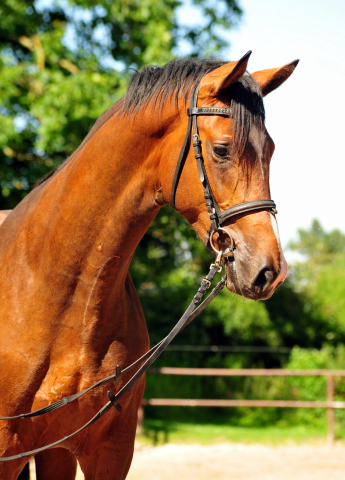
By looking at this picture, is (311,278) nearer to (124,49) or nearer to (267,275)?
(124,49)

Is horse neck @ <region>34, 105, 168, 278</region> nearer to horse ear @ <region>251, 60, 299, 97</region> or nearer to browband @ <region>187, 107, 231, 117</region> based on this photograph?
browband @ <region>187, 107, 231, 117</region>

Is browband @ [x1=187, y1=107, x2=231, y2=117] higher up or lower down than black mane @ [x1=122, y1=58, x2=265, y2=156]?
lower down

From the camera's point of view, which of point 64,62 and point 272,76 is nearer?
point 272,76

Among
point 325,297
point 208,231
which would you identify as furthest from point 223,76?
point 325,297

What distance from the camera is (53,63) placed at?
398 inches

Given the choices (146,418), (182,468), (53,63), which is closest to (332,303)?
(146,418)

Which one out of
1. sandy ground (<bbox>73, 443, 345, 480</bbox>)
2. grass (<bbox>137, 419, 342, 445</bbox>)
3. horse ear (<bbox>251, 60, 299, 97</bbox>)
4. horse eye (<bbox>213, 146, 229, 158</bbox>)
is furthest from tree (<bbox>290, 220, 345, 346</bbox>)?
horse eye (<bbox>213, 146, 229, 158</bbox>)

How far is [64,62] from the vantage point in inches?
399

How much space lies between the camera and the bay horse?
6.41 ft

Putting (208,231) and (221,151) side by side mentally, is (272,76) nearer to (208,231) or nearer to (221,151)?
(221,151)

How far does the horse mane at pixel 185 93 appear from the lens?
182cm

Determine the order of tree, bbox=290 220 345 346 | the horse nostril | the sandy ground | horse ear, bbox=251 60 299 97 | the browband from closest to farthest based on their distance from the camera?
the horse nostril < the browband < horse ear, bbox=251 60 299 97 < the sandy ground < tree, bbox=290 220 345 346

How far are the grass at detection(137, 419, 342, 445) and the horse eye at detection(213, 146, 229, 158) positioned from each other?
7.18 metres

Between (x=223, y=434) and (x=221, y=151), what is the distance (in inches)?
320
